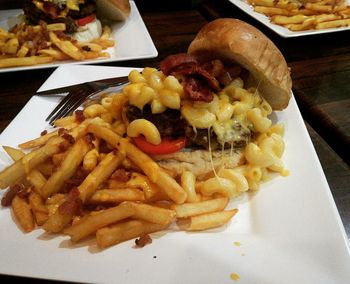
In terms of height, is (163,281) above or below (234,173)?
above

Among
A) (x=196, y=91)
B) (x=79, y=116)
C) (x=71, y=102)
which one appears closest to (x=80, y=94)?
(x=71, y=102)

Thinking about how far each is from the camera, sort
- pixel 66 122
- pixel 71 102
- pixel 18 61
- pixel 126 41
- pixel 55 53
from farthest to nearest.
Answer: pixel 126 41
pixel 55 53
pixel 18 61
pixel 71 102
pixel 66 122

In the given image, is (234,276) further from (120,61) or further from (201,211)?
(120,61)

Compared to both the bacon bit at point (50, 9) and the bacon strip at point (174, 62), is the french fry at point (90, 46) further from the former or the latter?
the bacon strip at point (174, 62)

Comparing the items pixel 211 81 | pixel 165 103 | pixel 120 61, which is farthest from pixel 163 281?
pixel 120 61

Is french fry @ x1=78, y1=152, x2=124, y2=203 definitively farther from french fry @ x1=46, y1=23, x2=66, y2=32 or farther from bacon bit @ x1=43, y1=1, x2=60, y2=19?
bacon bit @ x1=43, y1=1, x2=60, y2=19

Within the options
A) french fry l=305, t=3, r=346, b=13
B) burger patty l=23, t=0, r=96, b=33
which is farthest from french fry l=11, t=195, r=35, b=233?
french fry l=305, t=3, r=346, b=13

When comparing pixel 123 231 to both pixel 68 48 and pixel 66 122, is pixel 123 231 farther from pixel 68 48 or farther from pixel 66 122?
pixel 68 48
